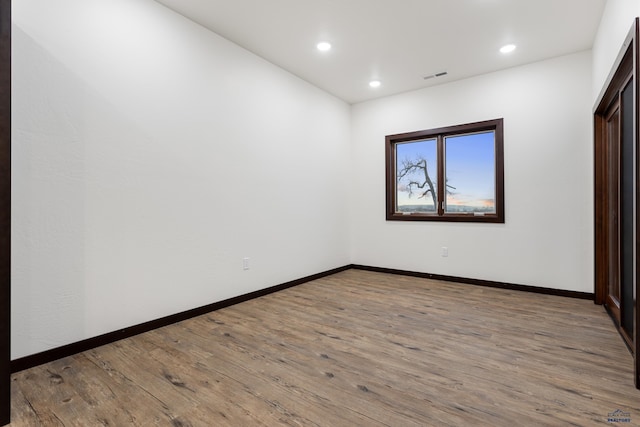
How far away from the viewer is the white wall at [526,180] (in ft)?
11.7

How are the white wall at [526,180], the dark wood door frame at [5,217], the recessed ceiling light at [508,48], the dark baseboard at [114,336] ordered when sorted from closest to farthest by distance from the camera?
the dark wood door frame at [5,217], the dark baseboard at [114,336], the recessed ceiling light at [508,48], the white wall at [526,180]

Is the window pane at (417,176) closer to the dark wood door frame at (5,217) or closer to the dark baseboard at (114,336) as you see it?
the dark baseboard at (114,336)

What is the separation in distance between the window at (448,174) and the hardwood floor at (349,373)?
1.63 meters

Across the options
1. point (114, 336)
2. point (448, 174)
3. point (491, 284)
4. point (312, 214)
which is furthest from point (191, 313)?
point (448, 174)

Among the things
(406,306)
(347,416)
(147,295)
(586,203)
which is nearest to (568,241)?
(586,203)

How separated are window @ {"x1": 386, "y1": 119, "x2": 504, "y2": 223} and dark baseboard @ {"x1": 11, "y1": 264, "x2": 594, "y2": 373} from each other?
Answer: 818mm

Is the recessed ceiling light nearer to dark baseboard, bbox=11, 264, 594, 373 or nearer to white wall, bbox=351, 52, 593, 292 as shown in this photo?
white wall, bbox=351, 52, 593, 292

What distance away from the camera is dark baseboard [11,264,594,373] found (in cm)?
209

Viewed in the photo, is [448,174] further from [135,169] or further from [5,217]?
[5,217]

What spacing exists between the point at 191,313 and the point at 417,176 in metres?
3.58

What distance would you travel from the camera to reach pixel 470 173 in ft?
14.4

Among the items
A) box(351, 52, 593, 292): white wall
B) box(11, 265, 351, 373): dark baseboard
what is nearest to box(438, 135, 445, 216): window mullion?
box(351, 52, 593, 292): white wall

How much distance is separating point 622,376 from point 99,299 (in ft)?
11.4

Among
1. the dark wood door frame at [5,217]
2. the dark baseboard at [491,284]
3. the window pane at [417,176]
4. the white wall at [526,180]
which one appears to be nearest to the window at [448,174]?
the window pane at [417,176]
